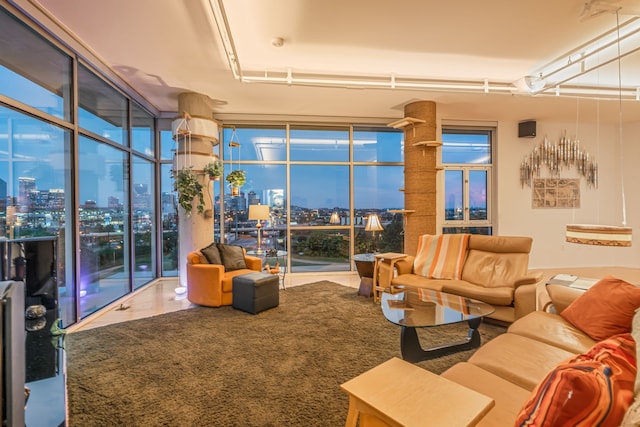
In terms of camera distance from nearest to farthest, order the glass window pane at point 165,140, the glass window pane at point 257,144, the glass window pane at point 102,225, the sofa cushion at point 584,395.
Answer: the sofa cushion at point 584,395 → the glass window pane at point 102,225 → the glass window pane at point 165,140 → the glass window pane at point 257,144

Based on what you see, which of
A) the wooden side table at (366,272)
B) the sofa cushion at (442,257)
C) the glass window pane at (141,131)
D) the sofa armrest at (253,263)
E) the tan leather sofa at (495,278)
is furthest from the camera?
the glass window pane at (141,131)

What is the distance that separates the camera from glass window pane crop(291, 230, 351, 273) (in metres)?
5.94

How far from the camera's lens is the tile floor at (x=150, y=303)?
3576 millimetres

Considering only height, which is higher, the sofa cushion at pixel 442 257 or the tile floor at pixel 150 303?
the sofa cushion at pixel 442 257

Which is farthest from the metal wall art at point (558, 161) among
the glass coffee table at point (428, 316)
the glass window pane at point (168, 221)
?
the glass window pane at point (168, 221)

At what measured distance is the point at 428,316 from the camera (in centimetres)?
249

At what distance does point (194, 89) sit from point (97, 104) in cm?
125

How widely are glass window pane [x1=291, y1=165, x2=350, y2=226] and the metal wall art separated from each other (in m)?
3.68

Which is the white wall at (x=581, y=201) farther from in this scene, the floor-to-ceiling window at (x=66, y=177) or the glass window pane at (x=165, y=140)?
the floor-to-ceiling window at (x=66, y=177)

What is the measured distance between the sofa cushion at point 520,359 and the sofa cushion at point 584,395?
68 centimetres

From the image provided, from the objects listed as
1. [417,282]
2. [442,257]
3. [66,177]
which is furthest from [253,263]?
[442,257]

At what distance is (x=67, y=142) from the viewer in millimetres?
3330

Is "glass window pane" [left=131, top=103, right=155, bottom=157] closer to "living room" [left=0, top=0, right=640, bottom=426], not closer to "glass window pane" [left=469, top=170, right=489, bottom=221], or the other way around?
"living room" [left=0, top=0, right=640, bottom=426]

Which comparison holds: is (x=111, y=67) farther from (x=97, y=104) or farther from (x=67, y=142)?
(x=67, y=142)
